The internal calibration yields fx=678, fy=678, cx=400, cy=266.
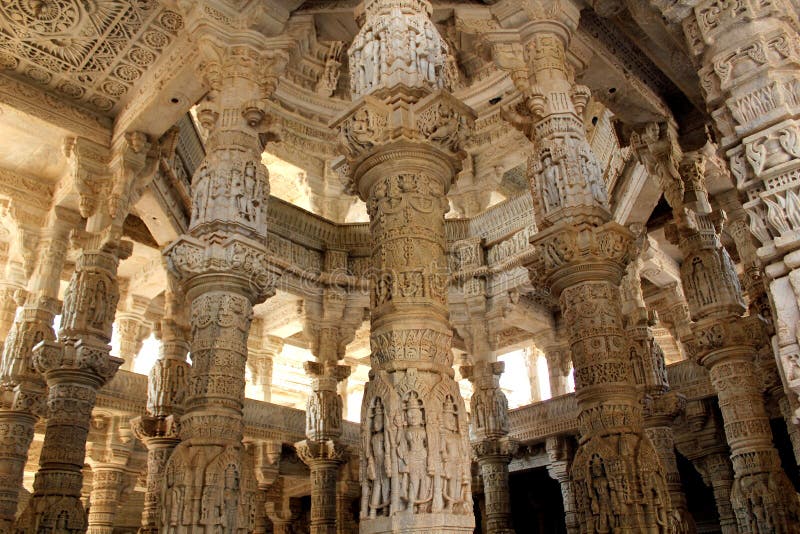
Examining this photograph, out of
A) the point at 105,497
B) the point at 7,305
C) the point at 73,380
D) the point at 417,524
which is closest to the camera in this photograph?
the point at 417,524

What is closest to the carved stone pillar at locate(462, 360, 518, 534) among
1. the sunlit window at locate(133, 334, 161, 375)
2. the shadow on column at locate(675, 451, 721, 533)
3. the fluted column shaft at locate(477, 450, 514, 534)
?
the fluted column shaft at locate(477, 450, 514, 534)

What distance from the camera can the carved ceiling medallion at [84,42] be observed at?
891cm

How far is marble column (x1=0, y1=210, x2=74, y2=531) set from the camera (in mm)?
9391

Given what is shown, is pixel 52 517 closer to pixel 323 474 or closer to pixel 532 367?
pixel 323 474

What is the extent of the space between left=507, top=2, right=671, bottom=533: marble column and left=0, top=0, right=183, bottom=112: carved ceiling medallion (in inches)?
196

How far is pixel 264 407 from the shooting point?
14.1 m

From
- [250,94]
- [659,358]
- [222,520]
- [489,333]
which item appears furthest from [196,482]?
[489,333]

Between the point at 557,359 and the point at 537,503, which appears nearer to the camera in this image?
the point at 557,359

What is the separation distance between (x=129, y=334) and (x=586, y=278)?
463 inches

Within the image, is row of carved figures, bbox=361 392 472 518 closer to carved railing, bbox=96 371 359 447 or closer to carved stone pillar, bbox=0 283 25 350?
carved railing, bbox=96 371 359 447

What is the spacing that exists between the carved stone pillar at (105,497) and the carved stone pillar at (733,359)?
34.5ft

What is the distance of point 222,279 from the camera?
6.97m

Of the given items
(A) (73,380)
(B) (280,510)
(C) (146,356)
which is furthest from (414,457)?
(C) (146,356)

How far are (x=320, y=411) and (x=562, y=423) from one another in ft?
15.9
